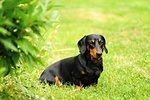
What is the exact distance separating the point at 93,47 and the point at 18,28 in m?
1.91

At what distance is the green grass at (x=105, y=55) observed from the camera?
778cm

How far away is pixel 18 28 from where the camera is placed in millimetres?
6469

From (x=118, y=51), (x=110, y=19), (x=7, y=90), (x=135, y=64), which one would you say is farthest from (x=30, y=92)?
(x=110, y=19)

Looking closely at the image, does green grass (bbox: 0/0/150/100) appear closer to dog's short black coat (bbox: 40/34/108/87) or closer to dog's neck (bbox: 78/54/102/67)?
dog's short black coat (bbox: 40/34/108/87)

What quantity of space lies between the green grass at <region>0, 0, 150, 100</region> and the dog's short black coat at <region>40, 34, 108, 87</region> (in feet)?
0.63

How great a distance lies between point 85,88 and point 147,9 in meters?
12.9

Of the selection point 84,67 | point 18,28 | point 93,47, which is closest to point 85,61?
point 84,67

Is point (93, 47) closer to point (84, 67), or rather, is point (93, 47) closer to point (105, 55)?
point (84, 67)

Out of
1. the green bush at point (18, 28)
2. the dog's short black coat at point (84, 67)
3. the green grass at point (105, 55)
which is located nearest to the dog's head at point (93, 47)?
the dog's short black coat at point (84, 67)

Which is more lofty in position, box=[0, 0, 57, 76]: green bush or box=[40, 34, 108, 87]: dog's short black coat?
box=[0, 0, 57, 76]: green bush

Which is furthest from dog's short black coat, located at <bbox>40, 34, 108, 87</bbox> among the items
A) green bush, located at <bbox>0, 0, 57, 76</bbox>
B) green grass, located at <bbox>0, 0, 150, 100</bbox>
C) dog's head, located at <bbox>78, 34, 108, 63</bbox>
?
green bush, located at <bbox>0, 0, 57, 76</bbox>

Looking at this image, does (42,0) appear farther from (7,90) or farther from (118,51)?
(118,51)

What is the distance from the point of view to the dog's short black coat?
26.6 feet

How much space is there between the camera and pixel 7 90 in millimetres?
7508
